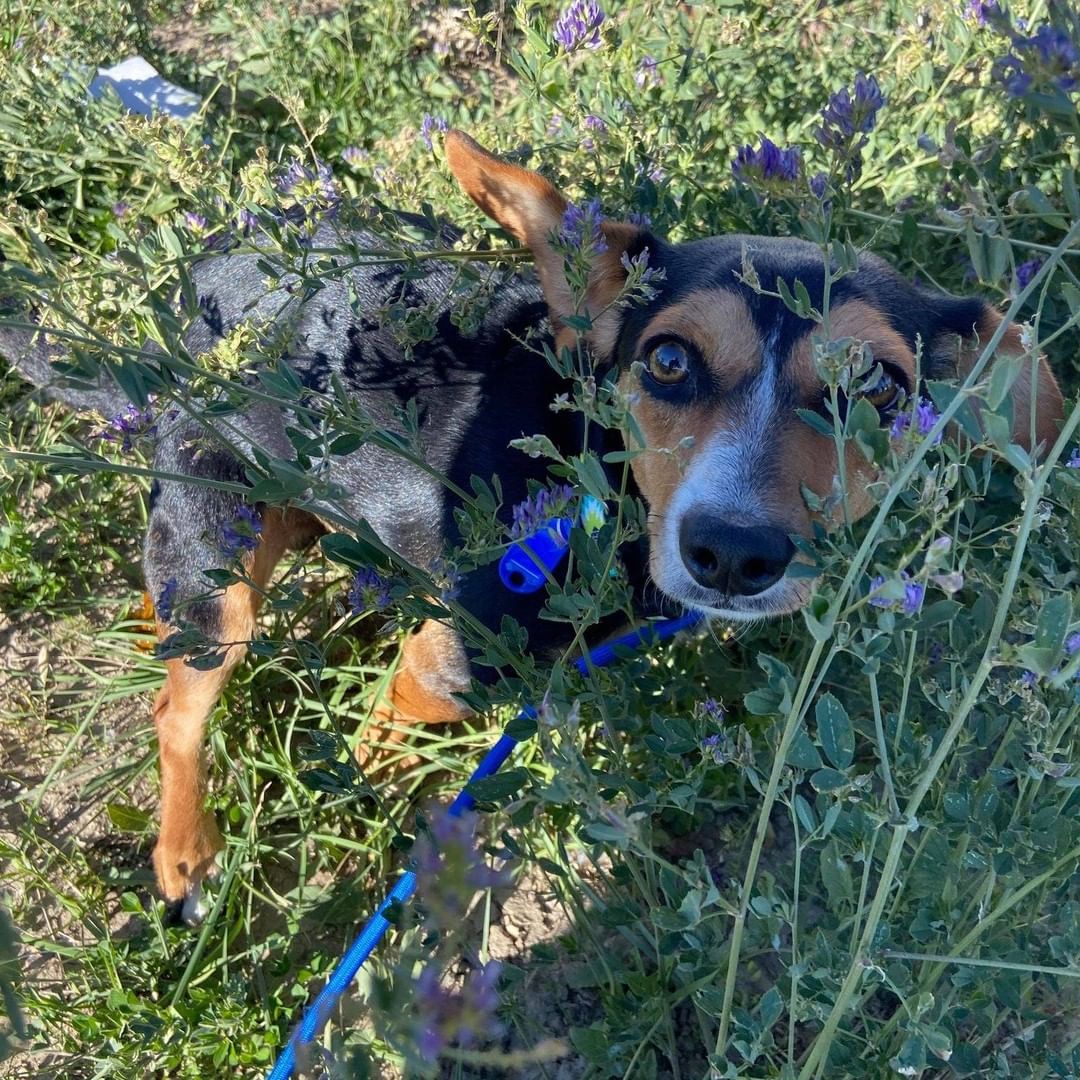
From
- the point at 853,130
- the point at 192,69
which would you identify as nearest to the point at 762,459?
the point at 853,130

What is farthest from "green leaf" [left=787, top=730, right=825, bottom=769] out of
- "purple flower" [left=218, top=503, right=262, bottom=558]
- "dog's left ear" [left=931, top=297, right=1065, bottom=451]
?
"dog's left ear" [left=931, top=297, right=1065, bottom=451]

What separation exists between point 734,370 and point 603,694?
0.89 metres

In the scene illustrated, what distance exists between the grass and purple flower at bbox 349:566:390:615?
5cm

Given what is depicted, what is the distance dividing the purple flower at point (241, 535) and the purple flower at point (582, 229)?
824 millimetres

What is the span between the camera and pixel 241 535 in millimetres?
1890

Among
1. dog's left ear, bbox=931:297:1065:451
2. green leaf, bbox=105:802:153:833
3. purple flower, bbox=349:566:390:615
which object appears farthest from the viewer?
green leaf, bbox=105:802:153:833

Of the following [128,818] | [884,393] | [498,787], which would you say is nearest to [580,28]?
[884,393]

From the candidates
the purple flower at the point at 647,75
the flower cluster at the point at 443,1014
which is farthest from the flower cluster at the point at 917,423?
the purple flower at the point at 647,75

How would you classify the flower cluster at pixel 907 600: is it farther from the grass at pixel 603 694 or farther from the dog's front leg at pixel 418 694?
the dog's front leg at pixel 418 694

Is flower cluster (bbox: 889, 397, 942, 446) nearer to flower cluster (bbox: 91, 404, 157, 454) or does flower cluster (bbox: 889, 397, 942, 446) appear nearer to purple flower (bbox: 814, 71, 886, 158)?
purple flower (bbox: 814, 71, 886, 158)

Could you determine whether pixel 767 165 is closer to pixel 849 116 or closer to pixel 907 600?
pixel 849 116

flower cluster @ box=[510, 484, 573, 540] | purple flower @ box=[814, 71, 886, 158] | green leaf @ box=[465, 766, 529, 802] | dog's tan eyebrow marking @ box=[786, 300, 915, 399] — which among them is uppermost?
purple flower @ box=[814, 71, 886, 158]

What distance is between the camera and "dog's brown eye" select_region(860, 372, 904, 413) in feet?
7.70

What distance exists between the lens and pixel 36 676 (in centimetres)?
361
